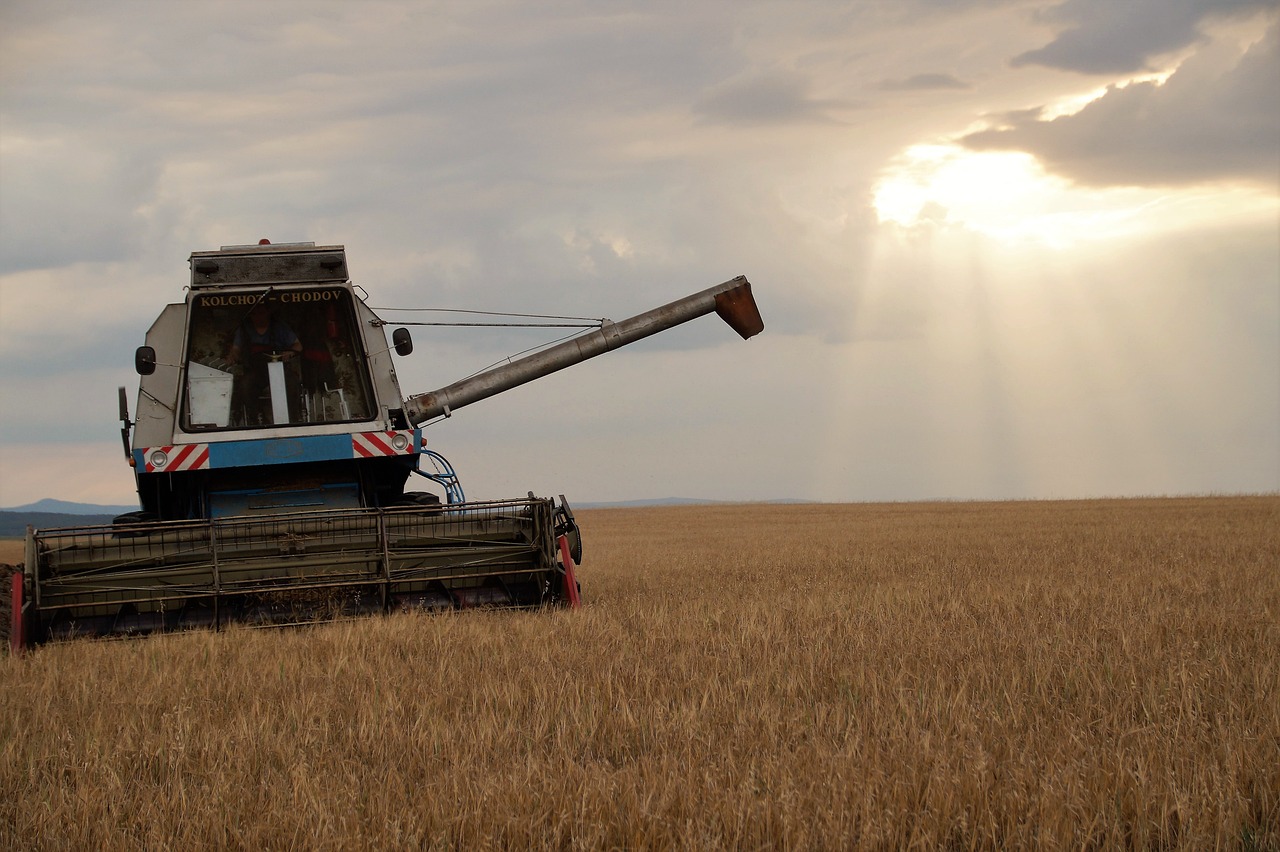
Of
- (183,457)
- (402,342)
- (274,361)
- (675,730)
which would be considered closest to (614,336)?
(402,342)

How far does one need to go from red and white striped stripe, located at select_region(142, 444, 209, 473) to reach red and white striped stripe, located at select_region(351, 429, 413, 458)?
1053mm

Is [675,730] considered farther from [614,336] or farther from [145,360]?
[614,336]

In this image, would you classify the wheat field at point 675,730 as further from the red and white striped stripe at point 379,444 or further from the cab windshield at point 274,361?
the cab windshield at point 274,361

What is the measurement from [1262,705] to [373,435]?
6.34m

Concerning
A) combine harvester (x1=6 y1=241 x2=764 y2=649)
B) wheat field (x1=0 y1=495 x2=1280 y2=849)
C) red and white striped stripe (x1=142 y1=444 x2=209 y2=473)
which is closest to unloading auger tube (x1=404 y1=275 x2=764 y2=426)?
combine harvester (x1=6 y1=241 x2=764 y2=649)

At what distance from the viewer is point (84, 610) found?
7836 mm

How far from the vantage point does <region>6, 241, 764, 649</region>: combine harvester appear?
792 cm

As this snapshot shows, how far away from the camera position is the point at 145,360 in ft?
28.0

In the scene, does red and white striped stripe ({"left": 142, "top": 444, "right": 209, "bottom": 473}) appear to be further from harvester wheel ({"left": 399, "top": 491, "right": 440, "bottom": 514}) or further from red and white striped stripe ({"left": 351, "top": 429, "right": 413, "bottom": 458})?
harvester wheel ({"left": 399, "top": 491, "right": 440, "bottom": 514})

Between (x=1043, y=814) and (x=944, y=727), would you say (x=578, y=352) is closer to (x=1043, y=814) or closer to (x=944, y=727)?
(x=944, y=727)

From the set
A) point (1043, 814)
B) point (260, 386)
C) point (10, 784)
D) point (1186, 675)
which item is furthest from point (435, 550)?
point (1043, 814)

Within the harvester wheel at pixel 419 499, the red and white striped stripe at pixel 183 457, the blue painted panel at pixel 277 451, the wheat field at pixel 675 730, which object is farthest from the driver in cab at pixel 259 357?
the wheat field at pixel 675 730

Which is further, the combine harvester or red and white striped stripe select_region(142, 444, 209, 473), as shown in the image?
red and white striped stripe select_region(142, 444, 209, 473)

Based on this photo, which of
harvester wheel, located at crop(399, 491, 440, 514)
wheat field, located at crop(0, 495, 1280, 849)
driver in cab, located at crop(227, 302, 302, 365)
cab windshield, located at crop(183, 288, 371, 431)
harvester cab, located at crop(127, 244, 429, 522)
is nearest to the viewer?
wheat field, located at crop(0, 495, 1280, 849)
